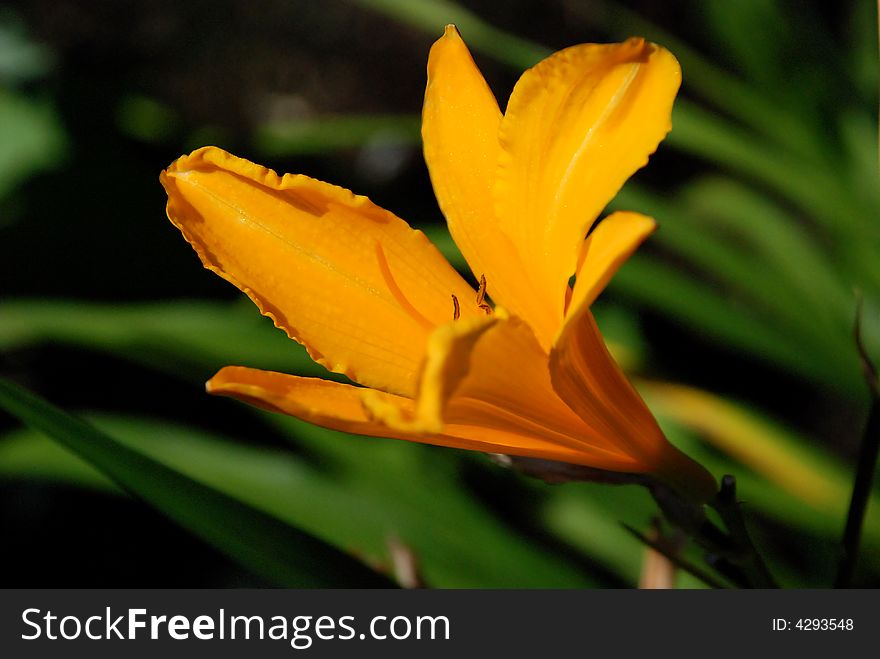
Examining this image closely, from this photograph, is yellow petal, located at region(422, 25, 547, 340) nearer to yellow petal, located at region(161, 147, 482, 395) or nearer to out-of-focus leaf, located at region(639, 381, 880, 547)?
yellow petal, located at region(161, 147, 482, 395)

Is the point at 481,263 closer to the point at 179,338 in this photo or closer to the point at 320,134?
the point at 179,338

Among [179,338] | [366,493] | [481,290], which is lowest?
[481,290]

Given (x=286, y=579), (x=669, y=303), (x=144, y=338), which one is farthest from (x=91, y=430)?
(x=669, y=303)

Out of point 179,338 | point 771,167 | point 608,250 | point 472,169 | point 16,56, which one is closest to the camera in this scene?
point 608,250

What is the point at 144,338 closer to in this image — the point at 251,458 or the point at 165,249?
the point at 251,458

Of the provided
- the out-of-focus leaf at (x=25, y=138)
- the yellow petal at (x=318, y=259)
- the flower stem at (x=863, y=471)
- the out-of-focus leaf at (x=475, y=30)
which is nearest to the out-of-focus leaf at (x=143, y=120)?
the out-of-focus leaf at (x=25, y=138)

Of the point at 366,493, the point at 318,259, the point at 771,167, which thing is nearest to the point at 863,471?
the point at 318,259
